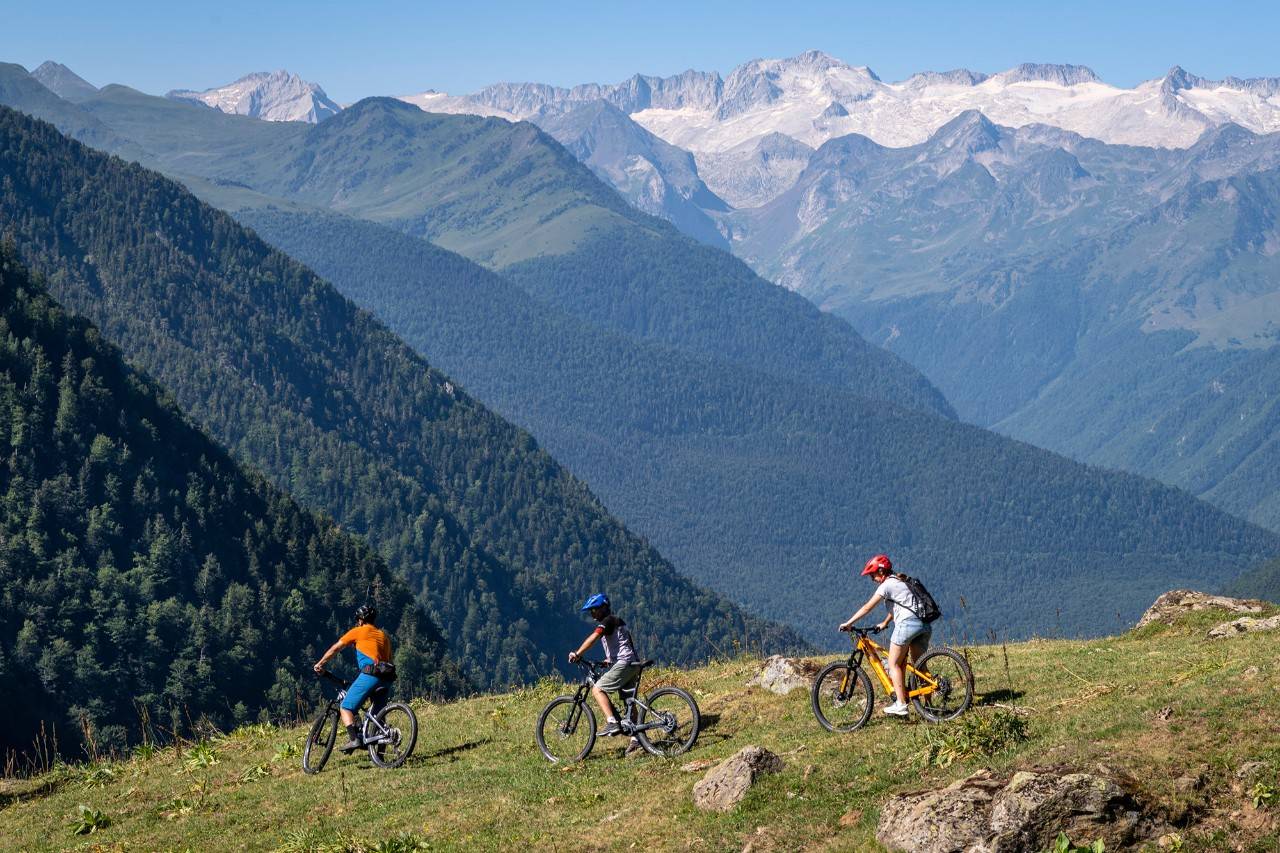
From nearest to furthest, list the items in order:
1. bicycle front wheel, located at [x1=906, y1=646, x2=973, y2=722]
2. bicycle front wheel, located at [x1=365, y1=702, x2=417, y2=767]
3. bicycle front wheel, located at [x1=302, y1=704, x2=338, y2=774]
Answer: bicycle front wheel, located at [x1=906, y1=646, x2=973, y2=722], bicycle front wheel, located at [x1=365, y1=702, x2=417, y2=767], bicycle front wheel, located at [x1=302, y1=704, x2=338, y2=774]

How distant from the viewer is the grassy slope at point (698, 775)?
24.5m

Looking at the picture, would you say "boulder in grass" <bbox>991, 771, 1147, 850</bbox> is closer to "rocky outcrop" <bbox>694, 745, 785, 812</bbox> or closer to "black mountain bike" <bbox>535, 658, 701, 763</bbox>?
"rocky outcrop" <bbox>694, 745, 785, 812</bbox>

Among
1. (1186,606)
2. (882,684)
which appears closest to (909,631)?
(882,684)

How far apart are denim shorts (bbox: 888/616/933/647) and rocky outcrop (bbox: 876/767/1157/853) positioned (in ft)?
22.5

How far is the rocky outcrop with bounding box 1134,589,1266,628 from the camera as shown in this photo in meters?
41.9

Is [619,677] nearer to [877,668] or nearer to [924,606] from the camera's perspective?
[877,668]

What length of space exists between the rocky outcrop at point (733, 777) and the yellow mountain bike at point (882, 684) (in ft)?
12.8

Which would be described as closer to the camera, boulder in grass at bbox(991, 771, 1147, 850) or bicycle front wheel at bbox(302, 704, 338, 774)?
boulder in grass at bbox(991, 771, 1147, 850)

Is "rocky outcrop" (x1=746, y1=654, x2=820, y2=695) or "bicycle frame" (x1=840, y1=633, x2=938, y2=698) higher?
"bicycle frame" (x1=840, y1=633, x2=938, y2=698)

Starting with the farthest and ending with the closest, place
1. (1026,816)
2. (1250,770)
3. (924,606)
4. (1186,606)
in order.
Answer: (1186,606)
(924,606)
(1250,770)
(1026,816)

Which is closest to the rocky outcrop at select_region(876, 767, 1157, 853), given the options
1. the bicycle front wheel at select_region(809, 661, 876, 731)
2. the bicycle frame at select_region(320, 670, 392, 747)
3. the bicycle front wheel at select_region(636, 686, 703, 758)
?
the bicycle front wheel at select_region(809, 661, 876, 731)

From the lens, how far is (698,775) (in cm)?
2877

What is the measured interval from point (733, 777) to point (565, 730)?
7.41 m

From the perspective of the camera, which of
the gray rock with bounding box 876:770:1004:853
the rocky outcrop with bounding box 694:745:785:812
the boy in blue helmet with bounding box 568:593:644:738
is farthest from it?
the boy in blue helmet with bounding box 568:593:644:738
